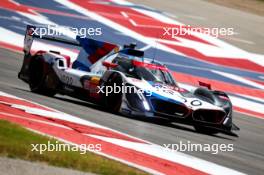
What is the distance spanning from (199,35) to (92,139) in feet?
56.1

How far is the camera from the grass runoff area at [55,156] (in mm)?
8461

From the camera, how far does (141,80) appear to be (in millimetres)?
14164

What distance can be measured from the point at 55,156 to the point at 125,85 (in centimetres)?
545

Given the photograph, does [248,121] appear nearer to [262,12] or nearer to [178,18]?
[178,18]

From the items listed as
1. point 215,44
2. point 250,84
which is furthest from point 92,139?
point 215,44

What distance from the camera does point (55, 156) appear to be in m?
8.66

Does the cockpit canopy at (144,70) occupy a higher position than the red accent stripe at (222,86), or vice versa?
the cockpit canopy at (144,70)
